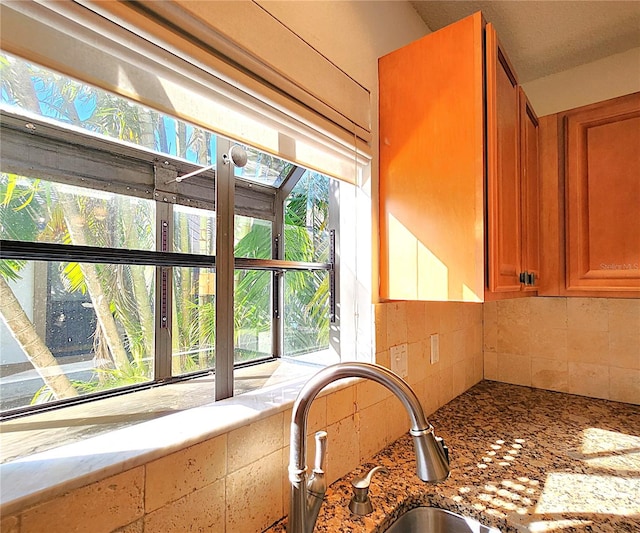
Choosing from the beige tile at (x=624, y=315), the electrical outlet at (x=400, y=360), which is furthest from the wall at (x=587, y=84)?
the electrical outlet at (x=400, y=360)

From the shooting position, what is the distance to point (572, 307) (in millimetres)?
1821

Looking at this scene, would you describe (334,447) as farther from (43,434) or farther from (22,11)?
(22,11)

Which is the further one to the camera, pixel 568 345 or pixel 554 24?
pixel 568 345

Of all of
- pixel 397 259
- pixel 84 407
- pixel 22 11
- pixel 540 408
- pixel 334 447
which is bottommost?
pixel 540 408

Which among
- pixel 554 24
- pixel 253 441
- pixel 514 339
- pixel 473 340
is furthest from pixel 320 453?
pixel 554 24

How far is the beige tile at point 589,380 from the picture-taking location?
174 cm

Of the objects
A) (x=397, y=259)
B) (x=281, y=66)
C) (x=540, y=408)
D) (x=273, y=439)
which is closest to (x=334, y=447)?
(x=273, y=439)

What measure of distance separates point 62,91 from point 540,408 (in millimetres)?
2072

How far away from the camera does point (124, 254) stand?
0.82 meters

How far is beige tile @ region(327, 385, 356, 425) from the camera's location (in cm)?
101

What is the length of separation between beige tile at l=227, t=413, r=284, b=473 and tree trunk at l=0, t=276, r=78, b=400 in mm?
514

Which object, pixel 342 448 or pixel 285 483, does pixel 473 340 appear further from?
pixel 285 483

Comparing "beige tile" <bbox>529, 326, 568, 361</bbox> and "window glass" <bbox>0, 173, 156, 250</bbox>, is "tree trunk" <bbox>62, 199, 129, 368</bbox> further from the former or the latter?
"beige tile" <bbox>529, 326, 568, 361</bbox>

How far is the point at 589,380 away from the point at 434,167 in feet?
4.75
